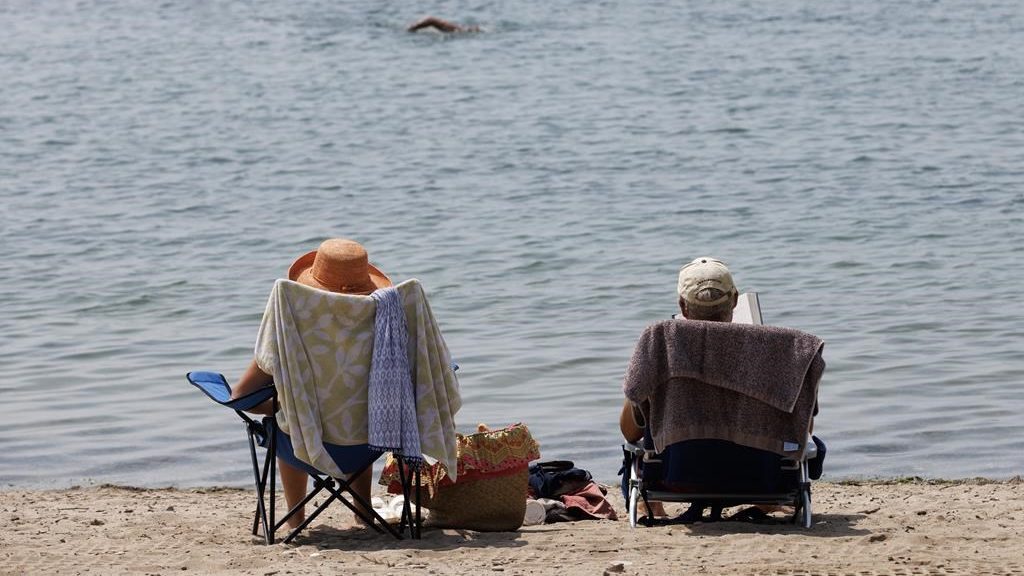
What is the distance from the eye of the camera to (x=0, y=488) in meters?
7.22

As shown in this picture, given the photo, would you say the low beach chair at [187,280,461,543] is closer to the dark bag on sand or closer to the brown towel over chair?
the brown towel over chair

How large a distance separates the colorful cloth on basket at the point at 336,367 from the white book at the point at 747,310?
1.31 meters

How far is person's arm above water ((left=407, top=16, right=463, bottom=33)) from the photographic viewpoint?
31.0 m

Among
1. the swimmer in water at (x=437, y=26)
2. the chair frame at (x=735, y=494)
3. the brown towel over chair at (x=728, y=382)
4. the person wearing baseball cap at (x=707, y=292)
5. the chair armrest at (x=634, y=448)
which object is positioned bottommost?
the chair frame at (x=735, y=494)

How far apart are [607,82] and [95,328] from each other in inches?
587

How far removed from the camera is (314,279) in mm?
5555

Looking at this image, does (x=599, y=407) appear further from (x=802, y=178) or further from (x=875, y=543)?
(x=802, y=178)

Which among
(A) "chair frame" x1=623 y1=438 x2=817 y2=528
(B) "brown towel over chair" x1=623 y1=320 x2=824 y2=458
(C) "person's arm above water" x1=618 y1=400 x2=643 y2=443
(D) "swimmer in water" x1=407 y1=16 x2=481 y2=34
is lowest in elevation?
(A) "chair frame" x1=623 y1=438 x2=817 y2=528

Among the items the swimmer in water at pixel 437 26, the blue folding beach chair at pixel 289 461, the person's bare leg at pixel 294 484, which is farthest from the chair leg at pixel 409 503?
the swimmer in water at pixel 437 26

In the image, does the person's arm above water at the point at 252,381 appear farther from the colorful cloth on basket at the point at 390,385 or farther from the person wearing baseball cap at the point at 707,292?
the person wearing baseball cap at the point at 707,292

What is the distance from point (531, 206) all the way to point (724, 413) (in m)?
→ 10.7

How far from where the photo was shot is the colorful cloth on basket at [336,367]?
5.15 metres

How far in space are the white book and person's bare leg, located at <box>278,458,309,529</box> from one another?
1837 millimetres

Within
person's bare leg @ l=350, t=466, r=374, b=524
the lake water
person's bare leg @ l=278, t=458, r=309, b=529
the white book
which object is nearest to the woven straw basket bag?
person's bare leg @ l=350, t=466, r=374, b=524
